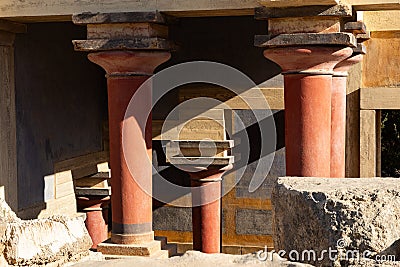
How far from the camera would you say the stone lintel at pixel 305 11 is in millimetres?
→ 5922

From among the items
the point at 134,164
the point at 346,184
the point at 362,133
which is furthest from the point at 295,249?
the point at 362,133

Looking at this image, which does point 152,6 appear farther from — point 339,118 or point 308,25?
point 339,118

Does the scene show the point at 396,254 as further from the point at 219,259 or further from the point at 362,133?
the point at 362,133

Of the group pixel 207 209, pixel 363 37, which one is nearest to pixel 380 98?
pixel 363 37

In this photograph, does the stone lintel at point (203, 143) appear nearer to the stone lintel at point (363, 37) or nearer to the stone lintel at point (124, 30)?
the stone lintel at point (363, 37)

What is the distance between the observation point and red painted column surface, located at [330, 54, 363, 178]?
7473mm

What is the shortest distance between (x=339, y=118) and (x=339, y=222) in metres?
4.59

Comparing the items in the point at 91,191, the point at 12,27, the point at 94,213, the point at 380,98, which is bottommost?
the point at 94,213

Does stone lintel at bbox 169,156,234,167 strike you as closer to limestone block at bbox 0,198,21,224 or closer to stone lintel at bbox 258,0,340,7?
stone lintel at bbox 258,0,340,7

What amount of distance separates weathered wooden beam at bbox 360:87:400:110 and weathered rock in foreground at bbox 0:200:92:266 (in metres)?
5.84

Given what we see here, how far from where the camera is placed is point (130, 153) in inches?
260

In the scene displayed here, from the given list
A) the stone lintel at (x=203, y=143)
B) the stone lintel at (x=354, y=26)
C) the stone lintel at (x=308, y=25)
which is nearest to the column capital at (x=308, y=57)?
the stone lintel at (x=308, y=25)

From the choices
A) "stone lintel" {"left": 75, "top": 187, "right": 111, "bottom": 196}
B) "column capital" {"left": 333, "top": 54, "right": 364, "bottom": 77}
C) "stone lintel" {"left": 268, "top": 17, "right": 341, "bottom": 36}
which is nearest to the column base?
"stone lintel" {"left": 268, "top": 17, "right": 341, "bottom": 36}

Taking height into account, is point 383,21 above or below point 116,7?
above
